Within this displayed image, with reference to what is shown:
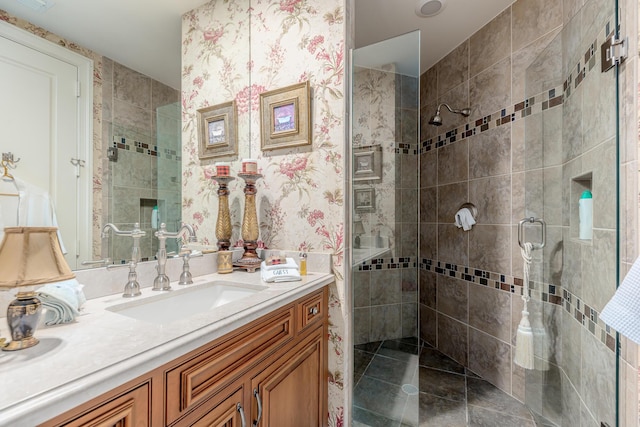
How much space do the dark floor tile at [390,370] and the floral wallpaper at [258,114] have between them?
294 millimetres

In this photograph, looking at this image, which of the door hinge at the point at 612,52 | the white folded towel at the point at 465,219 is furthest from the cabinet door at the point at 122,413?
the white folded towel at the point at 465,219

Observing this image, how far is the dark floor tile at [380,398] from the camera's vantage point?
1.54m

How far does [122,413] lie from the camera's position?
538 millimetres

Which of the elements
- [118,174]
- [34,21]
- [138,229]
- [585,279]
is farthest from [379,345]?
[34,21]

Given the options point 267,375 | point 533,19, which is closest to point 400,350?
point 267,375

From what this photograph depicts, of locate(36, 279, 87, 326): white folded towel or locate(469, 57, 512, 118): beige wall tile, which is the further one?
locate(469, 57, 512, 118): beige wall tile

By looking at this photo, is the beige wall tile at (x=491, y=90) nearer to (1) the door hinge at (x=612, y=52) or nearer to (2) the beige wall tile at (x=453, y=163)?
(2) the beige wall tile at (x=453, y=163)

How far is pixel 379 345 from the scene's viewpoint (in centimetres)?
167

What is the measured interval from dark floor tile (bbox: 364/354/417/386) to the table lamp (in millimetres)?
1495

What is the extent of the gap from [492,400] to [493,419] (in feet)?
0.64

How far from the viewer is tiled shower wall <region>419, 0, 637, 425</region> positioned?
1.05 metres

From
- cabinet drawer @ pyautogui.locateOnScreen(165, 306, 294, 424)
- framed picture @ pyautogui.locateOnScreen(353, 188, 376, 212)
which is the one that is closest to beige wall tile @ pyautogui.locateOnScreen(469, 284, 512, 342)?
framed picture @ pyautogui.locateOnScreen(353, 188, 376, 212)

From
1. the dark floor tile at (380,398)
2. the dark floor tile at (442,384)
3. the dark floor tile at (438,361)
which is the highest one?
the dark floor tile at (380,398)

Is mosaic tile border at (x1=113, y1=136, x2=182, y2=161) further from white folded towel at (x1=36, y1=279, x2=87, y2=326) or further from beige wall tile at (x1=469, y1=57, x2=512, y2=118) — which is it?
beige wall tile at (x1=469, y1=57, x2=512, y2=118)
